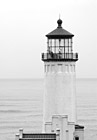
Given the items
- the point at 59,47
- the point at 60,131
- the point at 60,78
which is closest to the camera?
the point at 60,131

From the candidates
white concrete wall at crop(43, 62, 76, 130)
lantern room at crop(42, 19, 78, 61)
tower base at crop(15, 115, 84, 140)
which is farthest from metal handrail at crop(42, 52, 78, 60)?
tower base at crop(15, 115, 84, 140)

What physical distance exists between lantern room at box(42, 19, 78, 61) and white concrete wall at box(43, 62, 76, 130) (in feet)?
0.80

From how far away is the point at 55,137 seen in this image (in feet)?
67.9

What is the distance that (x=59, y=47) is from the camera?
22.3 m

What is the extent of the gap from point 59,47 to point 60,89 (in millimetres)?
1703

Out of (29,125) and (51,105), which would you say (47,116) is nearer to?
(51,105)

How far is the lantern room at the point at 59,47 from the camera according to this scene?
22.2m

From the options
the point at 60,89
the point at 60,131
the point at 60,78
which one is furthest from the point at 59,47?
the point at 60,131

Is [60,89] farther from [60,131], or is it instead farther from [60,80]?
[60,131]

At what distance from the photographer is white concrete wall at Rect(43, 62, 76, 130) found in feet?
72.6

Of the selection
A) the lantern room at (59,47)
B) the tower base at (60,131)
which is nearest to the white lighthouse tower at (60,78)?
the lantern room at (59,47)

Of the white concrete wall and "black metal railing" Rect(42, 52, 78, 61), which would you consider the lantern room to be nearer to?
"black metal railing" Rect(42, 52, 78, 61)

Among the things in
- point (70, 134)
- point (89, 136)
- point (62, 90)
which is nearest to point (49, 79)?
point (62, 90)

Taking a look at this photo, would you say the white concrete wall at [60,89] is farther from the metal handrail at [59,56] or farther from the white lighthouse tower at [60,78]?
the metal handrail at [59,56]
